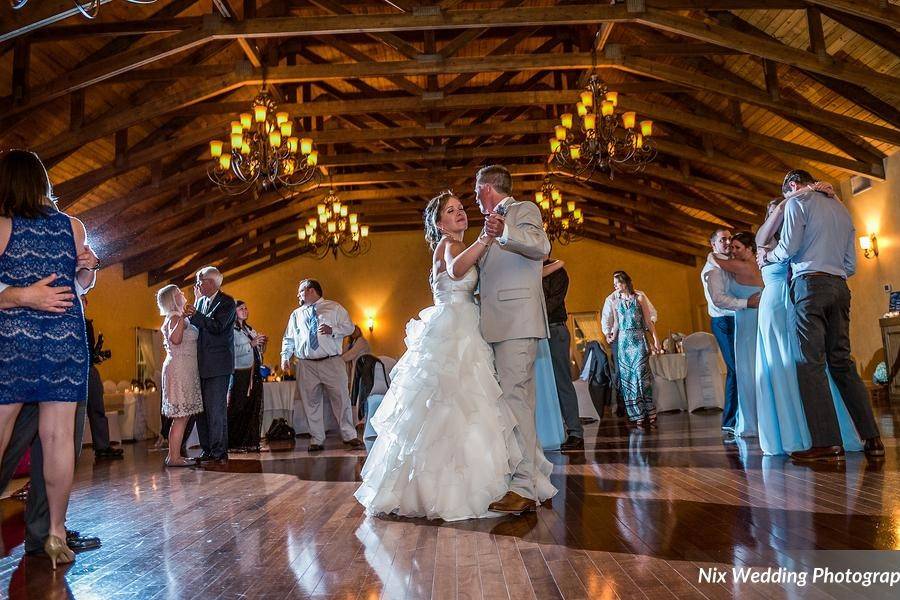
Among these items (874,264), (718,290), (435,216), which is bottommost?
(718,290)

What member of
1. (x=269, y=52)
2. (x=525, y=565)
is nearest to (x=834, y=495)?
(x=525, y=565)

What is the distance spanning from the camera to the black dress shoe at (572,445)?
525 cm

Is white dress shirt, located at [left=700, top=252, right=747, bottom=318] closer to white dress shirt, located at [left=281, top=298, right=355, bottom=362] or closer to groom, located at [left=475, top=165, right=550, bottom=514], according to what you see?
groom, located at [left=475, top=165, right=550, bottom=514]

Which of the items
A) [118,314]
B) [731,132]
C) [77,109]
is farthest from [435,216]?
[118,314]

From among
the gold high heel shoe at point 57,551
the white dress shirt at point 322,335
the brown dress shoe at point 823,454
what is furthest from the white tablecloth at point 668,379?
the gold high heel shoe at point 57,551

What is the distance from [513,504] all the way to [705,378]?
266 inches

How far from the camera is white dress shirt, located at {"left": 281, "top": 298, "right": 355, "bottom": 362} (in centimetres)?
661

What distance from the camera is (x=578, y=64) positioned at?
28.6 feet

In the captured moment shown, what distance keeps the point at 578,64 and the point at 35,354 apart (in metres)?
7.54

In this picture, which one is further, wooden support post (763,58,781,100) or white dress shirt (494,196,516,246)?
wooden support post (763,58,781,100)

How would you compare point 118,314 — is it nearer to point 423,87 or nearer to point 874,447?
point 423,87

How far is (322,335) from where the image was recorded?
6.59 m

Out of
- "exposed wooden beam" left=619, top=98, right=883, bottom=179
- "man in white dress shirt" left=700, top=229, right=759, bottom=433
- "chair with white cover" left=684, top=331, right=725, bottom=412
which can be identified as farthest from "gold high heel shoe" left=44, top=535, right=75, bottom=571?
"exposed wooden beam" left=619, top=98, right=883, bottom=179

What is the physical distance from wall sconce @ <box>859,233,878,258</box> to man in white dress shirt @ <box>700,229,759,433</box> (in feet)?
21.8
